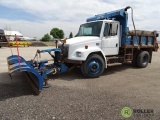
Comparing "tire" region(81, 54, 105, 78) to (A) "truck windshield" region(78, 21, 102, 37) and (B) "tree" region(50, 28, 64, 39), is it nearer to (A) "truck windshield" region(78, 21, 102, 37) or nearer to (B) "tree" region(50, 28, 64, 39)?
(A) "truck windshield" region(78, 21, 102, 37)

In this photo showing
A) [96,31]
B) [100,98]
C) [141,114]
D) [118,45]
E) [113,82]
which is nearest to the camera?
[141,114]

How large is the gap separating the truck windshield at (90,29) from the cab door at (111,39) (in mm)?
293

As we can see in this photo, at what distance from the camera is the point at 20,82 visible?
5918mm

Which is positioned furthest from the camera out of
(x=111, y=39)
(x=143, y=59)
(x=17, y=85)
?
(x=143, y=59)

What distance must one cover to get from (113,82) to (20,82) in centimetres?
332

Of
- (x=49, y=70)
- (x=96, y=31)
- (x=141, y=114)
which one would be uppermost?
(x=96, y=31)

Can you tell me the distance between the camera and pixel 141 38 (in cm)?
883

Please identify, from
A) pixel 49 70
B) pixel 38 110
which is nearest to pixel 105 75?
pixel 49 70

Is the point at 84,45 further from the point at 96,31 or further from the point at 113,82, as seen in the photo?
the point at 113,82

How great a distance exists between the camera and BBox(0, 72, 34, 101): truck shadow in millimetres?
4763

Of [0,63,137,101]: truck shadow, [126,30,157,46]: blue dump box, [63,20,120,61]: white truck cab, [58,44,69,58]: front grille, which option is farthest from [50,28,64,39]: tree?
[0,63,137,101]: truck shadow

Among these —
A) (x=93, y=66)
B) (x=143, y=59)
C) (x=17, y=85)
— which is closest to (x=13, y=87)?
(x=17, y=85)

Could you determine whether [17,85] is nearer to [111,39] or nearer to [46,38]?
[111,39]

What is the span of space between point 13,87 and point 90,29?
4.08m
